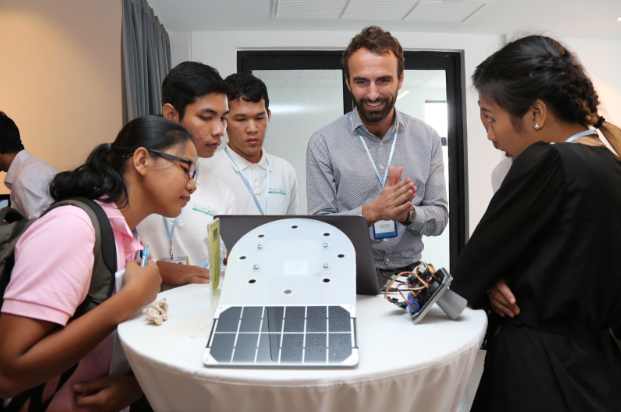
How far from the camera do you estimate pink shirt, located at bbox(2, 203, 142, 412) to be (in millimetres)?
1052

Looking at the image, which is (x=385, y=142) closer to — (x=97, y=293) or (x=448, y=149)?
(x=97, y=293)

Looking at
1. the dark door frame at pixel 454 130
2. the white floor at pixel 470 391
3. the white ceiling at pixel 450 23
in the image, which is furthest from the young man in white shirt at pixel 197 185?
the dark door frame at pixel 454 130

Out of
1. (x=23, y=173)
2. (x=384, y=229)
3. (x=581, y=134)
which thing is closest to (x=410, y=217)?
(x=384, y=229)

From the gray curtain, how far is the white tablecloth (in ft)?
11.1

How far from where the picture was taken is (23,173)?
3.11 m

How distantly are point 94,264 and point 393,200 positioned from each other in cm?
100

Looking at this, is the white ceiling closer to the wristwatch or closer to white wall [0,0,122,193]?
white wall [0,0,122,193]

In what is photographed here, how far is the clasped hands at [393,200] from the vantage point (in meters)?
1.72

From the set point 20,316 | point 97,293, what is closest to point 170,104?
point 97,293

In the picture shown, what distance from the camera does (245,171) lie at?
278cm

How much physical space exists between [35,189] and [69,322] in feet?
7.61

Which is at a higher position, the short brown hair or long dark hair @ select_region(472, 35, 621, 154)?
the short brown hair

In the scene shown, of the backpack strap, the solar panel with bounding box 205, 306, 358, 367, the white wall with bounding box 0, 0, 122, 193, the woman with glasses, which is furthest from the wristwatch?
the white wall with bounding box 0, 0, 122, 193

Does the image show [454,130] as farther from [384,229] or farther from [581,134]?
[581,134]
